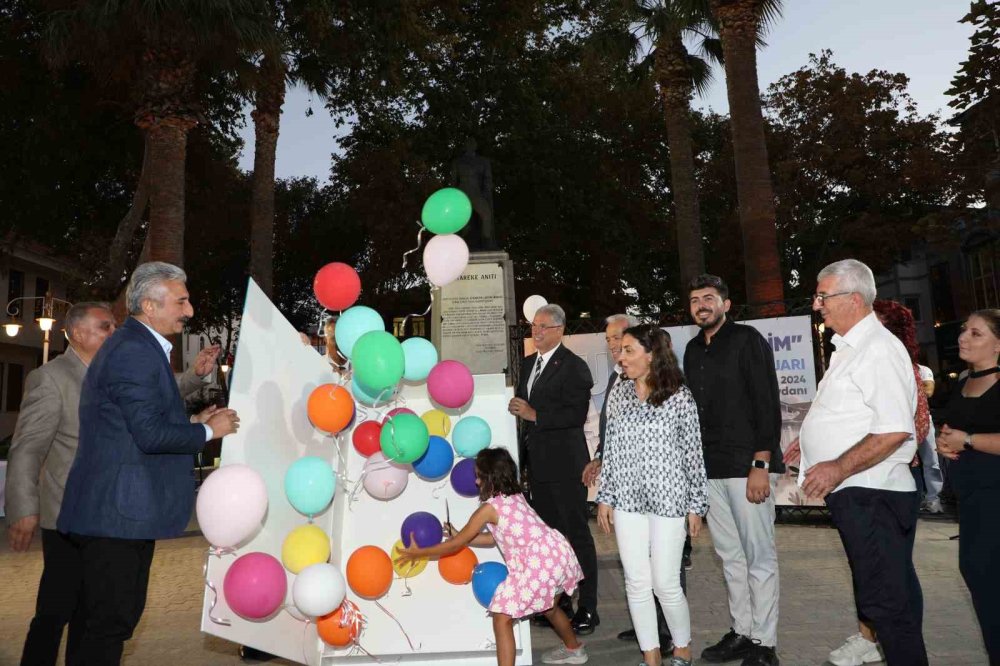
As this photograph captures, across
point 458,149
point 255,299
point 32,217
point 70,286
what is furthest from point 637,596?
point 458,149

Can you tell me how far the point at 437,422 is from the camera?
4.51m

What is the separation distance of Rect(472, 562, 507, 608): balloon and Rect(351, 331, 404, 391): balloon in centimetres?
112

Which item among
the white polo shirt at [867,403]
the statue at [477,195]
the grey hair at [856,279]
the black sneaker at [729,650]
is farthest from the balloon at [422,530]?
the statue at [477,195]

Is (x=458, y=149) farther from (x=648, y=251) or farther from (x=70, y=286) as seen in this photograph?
(x=70, y=286)

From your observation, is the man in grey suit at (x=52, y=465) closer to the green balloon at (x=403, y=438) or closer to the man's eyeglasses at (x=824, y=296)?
the green balloon at (x=403, y=438)

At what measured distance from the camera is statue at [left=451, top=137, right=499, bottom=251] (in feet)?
35.6

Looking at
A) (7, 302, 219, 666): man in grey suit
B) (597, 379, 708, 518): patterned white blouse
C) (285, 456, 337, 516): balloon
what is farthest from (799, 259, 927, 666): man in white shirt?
(7, 302, 219, 666): man in grey suit

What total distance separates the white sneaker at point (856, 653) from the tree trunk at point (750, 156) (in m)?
7.03

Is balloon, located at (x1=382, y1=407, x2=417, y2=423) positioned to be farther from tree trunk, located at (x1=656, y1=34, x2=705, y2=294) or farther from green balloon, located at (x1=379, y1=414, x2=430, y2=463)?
tree trunk, located at (x1=656, y1=34, x2=705, y2=294)

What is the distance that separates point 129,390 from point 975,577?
3.72 metres

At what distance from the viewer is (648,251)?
80.0 ft

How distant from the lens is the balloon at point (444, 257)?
4.84 m

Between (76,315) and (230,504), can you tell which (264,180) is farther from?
(230,504)

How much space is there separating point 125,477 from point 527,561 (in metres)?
1.97
